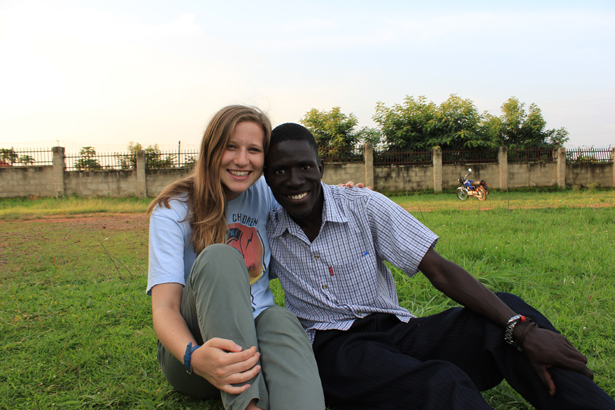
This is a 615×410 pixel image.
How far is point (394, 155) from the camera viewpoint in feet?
57.5

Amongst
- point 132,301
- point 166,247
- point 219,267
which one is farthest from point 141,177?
point 219,267

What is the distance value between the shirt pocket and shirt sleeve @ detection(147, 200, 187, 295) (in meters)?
0.69

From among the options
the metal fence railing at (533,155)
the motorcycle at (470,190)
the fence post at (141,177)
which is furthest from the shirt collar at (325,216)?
the metal fence railing at (533,155)

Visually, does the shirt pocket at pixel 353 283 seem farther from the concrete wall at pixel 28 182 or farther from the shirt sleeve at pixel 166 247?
the concrete wall at pixel 28 182

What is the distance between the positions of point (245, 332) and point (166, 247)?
1.87ft

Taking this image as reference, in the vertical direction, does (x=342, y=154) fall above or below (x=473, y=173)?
above

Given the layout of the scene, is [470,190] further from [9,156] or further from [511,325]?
[9,156]

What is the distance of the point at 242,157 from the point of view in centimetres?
197

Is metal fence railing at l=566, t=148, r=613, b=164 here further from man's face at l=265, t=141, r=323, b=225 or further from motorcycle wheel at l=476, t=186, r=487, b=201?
man's face at l=265, t=141, r=323, b=225

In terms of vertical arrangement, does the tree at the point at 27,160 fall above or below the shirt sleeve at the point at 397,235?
above

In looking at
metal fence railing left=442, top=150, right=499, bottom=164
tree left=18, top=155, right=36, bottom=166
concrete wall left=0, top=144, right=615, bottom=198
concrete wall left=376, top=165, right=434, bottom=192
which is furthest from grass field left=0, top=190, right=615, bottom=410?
metal fence railing left=442, top=150, right=499, bottom=164

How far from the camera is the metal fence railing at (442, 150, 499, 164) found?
59.1 ft

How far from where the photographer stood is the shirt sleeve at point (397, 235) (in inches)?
69.7

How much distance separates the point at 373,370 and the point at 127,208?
12.0 m
